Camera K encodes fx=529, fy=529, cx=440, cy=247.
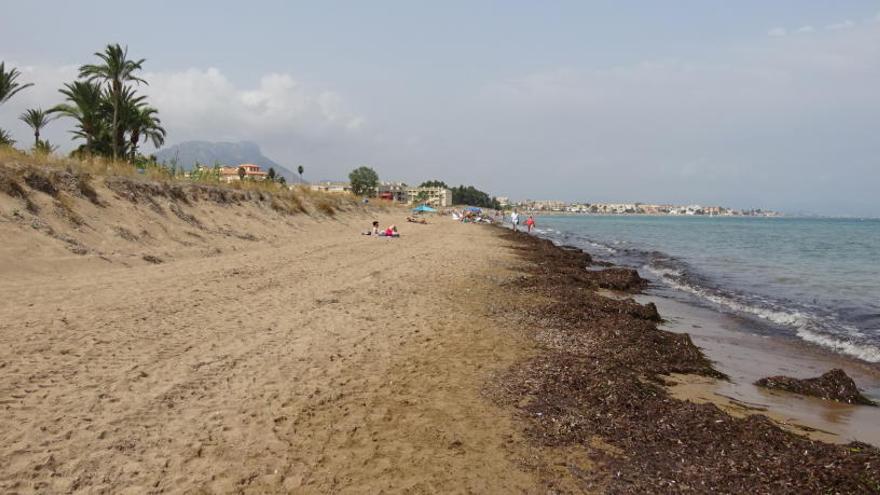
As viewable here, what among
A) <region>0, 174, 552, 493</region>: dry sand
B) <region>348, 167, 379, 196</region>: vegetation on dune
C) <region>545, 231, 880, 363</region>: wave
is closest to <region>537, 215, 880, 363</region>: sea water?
<region>545, 231, 880, 363</region>: wave

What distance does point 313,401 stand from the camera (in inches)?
196

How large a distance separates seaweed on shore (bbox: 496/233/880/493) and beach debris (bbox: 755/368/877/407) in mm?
700

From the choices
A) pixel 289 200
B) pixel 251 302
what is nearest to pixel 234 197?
pixel 289 200

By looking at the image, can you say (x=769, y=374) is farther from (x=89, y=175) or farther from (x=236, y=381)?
(x=89, y=175)

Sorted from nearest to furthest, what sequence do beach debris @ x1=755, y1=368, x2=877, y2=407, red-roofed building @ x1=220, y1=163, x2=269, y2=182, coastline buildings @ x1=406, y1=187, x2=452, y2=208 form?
beach debris @ x1=755, y1=368, x2=877, y2=407
red-roofed building @ x1=220, y1=163, x2=269, y2=182
coastline buildings @ x1=406, y1=187, x2=452, y2=208

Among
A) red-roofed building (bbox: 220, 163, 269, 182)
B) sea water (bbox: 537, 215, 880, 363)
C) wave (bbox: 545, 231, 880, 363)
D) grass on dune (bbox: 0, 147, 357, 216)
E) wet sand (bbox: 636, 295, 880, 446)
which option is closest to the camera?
wet sand (bbox: 636, 295, 880, 446)

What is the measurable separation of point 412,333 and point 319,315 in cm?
156

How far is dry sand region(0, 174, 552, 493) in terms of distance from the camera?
12.1 ft

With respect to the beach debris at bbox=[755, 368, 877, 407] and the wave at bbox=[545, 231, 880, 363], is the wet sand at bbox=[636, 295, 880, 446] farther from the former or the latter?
the wave at bbox=[545, 231, 880, 363]

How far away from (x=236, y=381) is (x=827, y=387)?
22.6 ft

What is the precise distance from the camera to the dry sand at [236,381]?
368 centimetres

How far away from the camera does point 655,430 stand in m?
4.68

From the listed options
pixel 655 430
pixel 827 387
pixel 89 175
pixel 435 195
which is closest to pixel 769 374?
pixel 827 387

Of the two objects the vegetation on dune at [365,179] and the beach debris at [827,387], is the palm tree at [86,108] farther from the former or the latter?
the vegetation on dune at [365,179]
